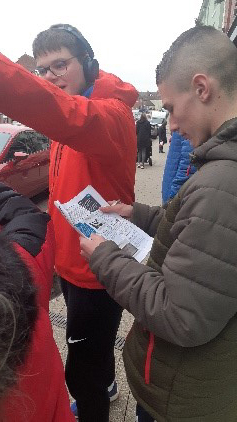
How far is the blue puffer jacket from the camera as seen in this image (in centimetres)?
286

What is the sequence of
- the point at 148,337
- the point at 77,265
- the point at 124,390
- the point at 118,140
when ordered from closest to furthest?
1. the point at 148,337
2. the point at 118,140
3. the point at 77,265
4. the point at 124,390

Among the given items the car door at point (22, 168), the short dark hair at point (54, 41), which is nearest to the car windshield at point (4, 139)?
the car door at point (22, 168)

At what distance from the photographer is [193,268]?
1.05 m

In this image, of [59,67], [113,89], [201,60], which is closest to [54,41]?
[59,67]

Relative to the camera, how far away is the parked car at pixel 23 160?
6.64m

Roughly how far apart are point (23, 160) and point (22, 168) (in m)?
0.15

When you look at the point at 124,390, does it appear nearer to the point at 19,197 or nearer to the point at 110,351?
the point at 110,351

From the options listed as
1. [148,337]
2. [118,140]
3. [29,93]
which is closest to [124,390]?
[148,337]

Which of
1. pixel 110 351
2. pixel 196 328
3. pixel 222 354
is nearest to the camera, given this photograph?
pixel 196 328

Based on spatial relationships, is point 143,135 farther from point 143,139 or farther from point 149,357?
point 149,357

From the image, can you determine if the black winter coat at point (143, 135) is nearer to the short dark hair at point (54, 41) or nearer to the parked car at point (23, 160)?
the parked car at point (23, 160)

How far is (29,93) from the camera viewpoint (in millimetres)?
1243

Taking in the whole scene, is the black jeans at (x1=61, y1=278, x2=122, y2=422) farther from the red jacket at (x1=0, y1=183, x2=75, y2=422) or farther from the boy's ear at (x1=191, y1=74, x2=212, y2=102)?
the boy's ear at (x1=191, y1=74, x2=212, y2=102)

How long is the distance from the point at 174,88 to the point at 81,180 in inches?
25.8
